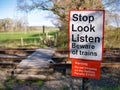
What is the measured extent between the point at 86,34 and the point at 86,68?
1.70 feet

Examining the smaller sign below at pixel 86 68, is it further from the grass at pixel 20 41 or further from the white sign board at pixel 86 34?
the grass at pixel 20 41

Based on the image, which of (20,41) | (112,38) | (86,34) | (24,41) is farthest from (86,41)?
(24,41)

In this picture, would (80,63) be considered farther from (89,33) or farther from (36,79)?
(36,79)

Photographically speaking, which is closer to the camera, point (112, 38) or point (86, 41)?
point (86, 41)

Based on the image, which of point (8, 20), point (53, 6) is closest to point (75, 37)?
point (53, 6)

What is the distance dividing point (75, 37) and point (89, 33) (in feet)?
0.75

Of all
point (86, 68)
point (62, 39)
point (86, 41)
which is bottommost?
point (62, 39)

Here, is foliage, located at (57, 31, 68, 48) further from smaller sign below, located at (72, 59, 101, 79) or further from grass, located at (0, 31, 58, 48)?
smaller sign below, located at (72, 59, 101, 79)

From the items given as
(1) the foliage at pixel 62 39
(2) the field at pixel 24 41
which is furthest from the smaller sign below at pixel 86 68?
(2) the field at pixel 24 41

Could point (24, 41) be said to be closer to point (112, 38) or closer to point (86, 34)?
point (112, 38)

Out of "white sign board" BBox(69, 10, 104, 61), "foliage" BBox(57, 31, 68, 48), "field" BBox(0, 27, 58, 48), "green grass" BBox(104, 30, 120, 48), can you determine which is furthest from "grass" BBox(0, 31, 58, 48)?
"white sign board" BBox(69, 10, 104, 61)

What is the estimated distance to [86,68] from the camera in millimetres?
3740

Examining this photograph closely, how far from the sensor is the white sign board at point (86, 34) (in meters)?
3.63

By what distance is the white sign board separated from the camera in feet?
11.9
